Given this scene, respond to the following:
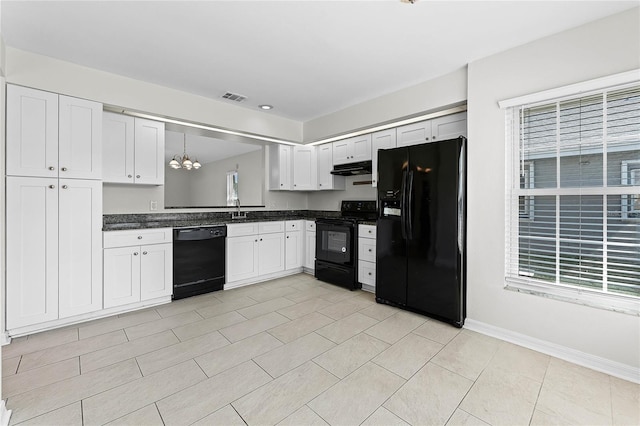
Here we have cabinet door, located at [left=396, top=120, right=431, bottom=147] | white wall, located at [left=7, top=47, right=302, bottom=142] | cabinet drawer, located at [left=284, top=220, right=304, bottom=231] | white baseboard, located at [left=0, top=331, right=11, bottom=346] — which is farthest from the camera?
cabinet drawer, located at [left=284, top=220, right=304, bottom=231]

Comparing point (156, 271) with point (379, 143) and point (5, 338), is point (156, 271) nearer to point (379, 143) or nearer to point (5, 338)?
point (5, 338)

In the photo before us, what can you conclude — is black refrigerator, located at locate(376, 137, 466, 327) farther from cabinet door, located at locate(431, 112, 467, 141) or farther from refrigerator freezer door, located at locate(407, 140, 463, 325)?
cabinet door, located at locate(431, 112, 467, 141)

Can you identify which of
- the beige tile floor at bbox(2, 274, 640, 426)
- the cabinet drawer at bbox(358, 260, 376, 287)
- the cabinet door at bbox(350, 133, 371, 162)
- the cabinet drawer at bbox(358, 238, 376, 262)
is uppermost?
the cabinet door at bbox(350, 133, 371, 162)

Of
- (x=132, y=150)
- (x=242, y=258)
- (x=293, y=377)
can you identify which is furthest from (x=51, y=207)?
(x=293, y=377)

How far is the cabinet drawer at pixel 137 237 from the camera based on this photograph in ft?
10.2

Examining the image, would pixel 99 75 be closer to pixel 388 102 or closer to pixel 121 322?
pixel 121 322

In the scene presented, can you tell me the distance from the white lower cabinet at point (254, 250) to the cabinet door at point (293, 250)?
82mm

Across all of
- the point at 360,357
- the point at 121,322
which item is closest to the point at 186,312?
the point at 121,322

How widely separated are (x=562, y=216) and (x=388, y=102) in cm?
223

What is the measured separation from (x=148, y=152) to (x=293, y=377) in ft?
10.1

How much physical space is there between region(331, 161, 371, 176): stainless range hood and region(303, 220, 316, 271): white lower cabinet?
92 cm

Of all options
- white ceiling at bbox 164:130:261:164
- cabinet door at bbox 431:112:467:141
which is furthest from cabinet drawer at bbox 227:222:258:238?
cabinet door at bbox 431:112:467:141

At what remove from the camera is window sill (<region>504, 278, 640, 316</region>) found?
2.16 meters

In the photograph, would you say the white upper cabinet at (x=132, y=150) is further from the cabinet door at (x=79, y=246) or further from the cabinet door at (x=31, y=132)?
the cabinet door at (x=31, y=132)
